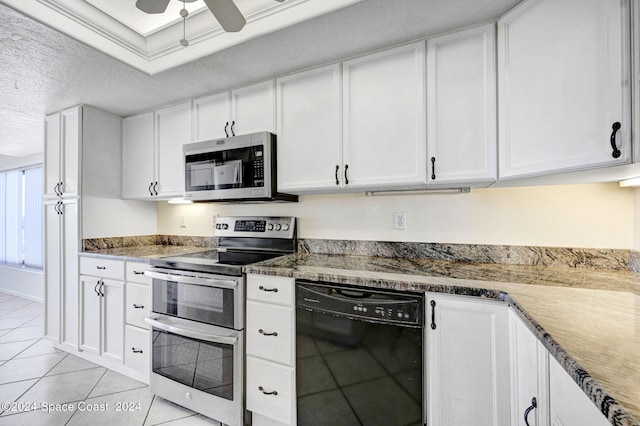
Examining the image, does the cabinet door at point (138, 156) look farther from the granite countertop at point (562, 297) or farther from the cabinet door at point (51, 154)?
the granite countertop at point (562, 297)

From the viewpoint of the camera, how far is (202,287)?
73.7 inches

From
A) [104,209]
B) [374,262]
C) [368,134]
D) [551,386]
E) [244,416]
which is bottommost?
[244,416]

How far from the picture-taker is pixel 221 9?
1166mm

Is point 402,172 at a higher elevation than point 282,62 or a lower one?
lower

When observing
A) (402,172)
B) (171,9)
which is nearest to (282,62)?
(171,9)

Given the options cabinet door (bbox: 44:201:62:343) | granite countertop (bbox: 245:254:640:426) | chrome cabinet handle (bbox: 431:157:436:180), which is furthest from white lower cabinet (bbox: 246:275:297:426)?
cabinet door (bbox: 44:201:62:343)

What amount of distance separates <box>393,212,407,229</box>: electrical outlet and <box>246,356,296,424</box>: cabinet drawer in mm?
1128

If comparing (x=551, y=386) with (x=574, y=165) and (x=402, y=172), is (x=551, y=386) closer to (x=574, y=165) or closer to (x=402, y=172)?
(x=574, y=165)

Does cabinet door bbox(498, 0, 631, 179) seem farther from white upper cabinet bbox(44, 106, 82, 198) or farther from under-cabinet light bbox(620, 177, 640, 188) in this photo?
white upper cabinet bbox(44, 106, 82, 198)

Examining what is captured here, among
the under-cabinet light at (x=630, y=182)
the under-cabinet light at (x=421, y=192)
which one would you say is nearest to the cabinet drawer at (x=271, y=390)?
the under-cabinet light at (x=421, y=192)

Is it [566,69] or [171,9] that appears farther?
[171,9]

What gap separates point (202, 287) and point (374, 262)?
3.67 feet

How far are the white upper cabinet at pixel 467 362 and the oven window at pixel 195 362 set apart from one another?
3.85 ft

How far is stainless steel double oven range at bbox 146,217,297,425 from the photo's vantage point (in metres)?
1.76
